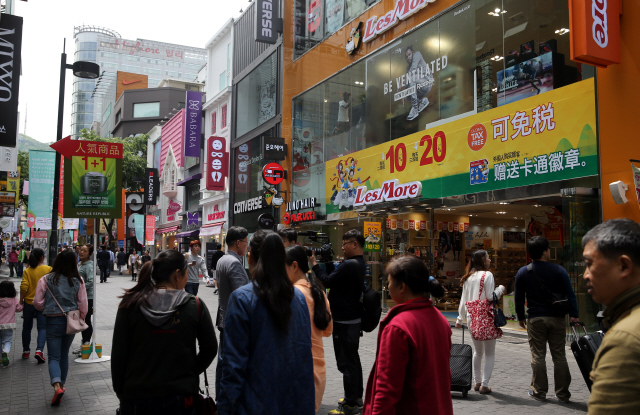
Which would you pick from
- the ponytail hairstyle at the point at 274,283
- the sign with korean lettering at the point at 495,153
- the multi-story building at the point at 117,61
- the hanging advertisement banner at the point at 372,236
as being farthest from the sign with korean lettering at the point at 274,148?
the multi-story building at the point at 117,61

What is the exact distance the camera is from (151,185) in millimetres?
45625

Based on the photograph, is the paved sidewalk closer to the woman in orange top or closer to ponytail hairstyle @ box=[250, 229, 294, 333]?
the woman in orange top

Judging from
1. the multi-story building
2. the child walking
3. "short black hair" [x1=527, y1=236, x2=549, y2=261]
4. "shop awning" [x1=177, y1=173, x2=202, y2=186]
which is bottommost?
the child walking

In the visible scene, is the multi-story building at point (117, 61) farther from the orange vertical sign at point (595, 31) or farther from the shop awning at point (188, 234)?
the orange vertical sign at point (595, 31)

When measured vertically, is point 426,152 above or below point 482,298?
above

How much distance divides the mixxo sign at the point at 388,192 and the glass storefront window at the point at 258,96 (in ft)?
32.9

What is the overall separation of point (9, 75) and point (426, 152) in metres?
9.85

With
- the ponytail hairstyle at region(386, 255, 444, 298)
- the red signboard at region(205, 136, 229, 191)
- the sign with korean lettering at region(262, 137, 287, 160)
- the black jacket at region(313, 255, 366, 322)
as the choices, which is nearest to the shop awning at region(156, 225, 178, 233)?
the red signboard at region(205, 136, 229, 191)

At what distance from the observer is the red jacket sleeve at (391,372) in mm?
2594

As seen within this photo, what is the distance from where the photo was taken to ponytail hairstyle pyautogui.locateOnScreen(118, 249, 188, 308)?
3.18 meters

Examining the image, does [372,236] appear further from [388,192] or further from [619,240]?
[619,240]

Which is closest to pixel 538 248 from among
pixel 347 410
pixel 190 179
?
pixel 347 410

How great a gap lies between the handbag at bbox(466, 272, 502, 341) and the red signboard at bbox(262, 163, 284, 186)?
16.6 metres

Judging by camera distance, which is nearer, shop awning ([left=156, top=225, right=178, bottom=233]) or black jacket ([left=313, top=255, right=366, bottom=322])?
black jacket ([left=313, top=255, right=366, bottom=322])
